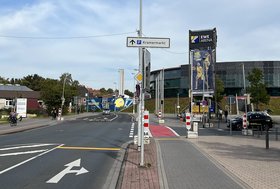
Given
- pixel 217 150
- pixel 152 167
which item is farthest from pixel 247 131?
pixel 152 167

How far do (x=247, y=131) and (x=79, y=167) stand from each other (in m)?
16.0

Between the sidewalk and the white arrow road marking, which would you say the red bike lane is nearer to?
the sidewalk

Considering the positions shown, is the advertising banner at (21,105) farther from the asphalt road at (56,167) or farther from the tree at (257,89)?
the asphalt road at (56,167)

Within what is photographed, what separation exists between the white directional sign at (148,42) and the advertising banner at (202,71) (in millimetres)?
32540

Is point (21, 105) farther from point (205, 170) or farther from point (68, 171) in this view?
point (205, 170)

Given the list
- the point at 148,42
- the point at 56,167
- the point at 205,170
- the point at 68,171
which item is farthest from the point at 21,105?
the point at 205,170

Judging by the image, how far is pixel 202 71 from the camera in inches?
1702

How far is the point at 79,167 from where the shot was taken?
10281 mm

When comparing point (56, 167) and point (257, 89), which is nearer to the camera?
point (56, 167)

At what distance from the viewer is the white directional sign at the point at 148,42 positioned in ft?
35.8

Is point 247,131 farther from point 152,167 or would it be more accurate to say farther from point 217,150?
point 152,167

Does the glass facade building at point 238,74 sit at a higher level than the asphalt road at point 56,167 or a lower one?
higher

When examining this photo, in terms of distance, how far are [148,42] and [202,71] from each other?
3307 centimetres

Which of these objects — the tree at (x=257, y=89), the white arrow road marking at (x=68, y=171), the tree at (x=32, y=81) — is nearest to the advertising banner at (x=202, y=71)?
the tree at (x=257, y=89)
